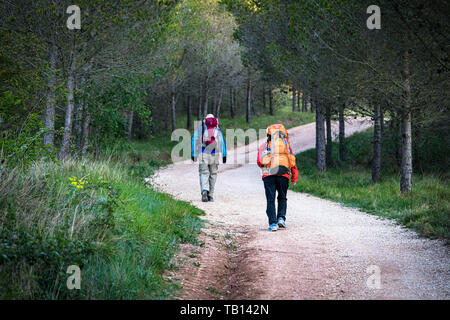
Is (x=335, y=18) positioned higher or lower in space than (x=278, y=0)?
lower

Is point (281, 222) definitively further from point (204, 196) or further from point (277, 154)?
point (204, 196)

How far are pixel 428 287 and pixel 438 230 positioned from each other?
2810 millimetres

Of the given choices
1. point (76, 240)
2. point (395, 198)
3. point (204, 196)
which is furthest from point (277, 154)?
point (395, 198)

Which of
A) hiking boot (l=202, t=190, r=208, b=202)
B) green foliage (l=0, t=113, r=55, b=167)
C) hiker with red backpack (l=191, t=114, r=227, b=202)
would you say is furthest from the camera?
hiking boot (l=202, t=190, r=208, b=202)

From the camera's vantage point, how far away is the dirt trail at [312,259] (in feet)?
15.9

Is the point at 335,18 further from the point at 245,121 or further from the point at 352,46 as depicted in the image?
the point at 245,121

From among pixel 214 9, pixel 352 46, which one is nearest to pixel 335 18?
pixel 352 46

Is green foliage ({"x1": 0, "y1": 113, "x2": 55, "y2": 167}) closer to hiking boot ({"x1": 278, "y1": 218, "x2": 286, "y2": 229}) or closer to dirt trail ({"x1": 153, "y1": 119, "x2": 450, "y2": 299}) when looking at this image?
dirt trail ({"x1": 153, "y1": 119, "x2": 450, "y2": 299})

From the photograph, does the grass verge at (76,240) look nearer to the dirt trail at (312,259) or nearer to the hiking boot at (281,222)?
the dirt trail at (312,259)

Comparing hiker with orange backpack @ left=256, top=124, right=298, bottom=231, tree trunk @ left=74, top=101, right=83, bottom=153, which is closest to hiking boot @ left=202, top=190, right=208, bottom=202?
hiker with orange backpack @ left=256, top=124, right=298, bottom=231

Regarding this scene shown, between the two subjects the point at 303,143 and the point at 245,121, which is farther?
the point at 245,121

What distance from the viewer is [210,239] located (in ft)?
24.3

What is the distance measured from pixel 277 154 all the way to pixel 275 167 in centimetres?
24

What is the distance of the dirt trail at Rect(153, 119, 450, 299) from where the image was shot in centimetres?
484
